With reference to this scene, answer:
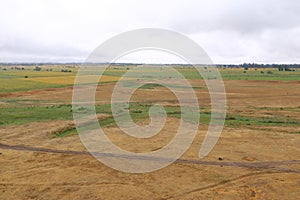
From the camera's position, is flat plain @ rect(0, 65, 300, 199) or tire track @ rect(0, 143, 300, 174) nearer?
flat plain @ rect(0, 65, 300, 199)

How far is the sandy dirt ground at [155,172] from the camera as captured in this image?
855 centimetres

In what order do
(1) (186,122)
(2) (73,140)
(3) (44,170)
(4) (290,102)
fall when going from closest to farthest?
(3) (44,170), (2) (73,140), (1) (186,122), (4) (290,102)

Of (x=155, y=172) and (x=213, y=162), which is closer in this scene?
(x=155, y=172)

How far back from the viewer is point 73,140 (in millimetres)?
13977

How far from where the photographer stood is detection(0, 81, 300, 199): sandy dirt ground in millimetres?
8555

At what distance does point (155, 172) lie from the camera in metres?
10.1

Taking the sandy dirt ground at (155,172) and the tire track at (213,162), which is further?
the tire track at (213,162)

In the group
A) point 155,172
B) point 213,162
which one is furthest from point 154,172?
point 213,162

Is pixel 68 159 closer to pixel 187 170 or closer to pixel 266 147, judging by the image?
pixel 187 170

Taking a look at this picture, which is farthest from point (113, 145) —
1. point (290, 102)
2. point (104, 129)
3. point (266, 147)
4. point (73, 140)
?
point (290, 102)

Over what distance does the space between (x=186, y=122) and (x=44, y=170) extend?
916 cm

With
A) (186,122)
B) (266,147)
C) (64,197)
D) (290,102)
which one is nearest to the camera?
(64,197)

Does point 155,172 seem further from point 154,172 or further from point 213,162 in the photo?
point 213,162

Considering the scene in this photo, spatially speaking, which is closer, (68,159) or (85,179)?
(85,179)
